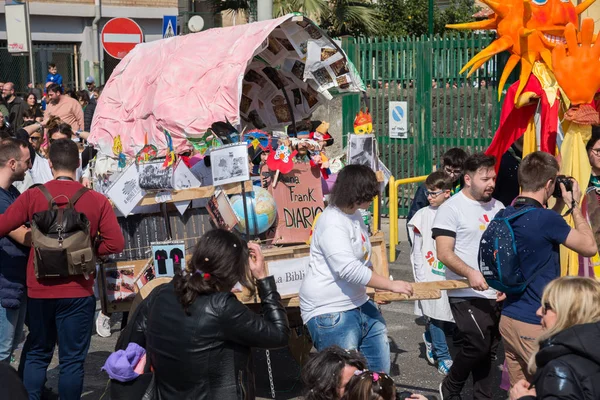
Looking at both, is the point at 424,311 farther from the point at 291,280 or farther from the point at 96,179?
the point at 96,179

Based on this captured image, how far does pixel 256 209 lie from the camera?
264 inches

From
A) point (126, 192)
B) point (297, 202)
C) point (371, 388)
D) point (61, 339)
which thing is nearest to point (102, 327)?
point (126, 192)

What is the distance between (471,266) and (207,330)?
8.03 ft

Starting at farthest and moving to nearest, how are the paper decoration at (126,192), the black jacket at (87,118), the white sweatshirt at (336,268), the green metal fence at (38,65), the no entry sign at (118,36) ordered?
1. the green metal fence at (38,65)
2. the black jacket at (87,118)
3. the no entry sign at (118,36)
4. the paper decoration at (126,192)
5. the white sweatshirt at (336,268)

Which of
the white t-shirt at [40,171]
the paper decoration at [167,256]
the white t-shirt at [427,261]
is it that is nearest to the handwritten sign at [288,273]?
the paper decoration at [167,256]

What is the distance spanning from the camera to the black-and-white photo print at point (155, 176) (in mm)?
6754

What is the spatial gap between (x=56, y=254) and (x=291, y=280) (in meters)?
1.61

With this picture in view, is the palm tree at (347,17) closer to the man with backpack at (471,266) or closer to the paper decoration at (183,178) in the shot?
the paper decoration at (183,178)

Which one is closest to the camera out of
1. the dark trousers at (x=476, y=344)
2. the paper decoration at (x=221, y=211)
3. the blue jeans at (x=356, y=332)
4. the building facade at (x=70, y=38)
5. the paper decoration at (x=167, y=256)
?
the blue jeans at (x=356, y=332)

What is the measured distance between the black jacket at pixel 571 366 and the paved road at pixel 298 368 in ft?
10.5

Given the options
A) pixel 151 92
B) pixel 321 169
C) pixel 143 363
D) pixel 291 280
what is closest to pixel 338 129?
pixel 151 92

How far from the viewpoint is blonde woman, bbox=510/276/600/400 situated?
3250 millimetres

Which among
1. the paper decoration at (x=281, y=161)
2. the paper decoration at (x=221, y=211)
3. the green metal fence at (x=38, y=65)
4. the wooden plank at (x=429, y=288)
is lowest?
the wooden plank at (x=429, y=288)

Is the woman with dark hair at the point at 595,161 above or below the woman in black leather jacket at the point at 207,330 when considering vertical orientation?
above
